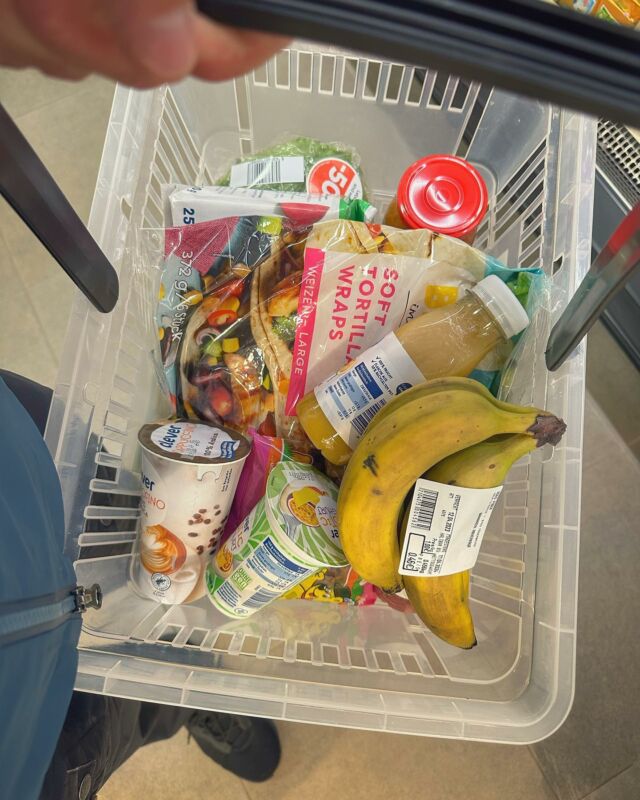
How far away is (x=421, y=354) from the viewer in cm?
58

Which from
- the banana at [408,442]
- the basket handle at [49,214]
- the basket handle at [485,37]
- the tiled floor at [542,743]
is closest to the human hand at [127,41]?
the basket handle at [485,37]

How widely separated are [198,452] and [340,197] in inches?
14.8

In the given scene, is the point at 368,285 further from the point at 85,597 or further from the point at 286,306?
the point at 85,597

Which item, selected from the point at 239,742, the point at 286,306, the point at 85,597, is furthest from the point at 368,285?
the point at 239,742

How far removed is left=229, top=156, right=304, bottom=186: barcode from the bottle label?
297 millimetres

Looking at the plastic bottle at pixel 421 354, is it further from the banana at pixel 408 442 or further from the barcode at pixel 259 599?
the barcode at pixel 259 599

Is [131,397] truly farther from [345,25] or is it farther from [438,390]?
[345,25]

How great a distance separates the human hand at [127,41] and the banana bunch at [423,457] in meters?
0.31

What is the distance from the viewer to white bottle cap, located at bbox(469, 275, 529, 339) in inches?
22.7

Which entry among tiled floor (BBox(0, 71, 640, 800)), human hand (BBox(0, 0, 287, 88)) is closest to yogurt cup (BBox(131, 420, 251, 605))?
human hand (BBox(0, 0, 287, 88))

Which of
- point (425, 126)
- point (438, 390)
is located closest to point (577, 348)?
point (438, 390)

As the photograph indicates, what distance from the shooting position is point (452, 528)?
0.50 m

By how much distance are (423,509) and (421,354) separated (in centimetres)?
17

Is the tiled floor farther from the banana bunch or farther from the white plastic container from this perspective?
the banana bunch
